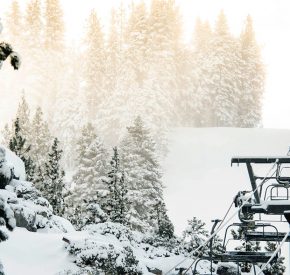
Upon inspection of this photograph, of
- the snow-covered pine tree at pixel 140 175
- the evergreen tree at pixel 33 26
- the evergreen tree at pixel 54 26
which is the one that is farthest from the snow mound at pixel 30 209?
the evergreen tree at pixel 54 26

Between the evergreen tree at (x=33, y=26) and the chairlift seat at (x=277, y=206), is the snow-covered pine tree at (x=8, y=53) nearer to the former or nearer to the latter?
the chairlift seat at (x=277, y=206)

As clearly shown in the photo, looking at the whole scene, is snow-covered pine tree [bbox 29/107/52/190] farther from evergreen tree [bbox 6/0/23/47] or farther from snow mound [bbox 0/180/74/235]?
evergreen tree [bbox 6/0/23/47]

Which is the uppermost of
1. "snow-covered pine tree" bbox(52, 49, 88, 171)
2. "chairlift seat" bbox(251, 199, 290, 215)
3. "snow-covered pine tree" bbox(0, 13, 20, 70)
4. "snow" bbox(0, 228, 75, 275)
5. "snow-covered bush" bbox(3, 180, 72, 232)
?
"snow-covered pine tree" bbox(52, 49, 88, 171)

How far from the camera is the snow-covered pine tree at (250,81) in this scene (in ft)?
203

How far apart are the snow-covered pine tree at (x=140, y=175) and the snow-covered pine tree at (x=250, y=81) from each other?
25672 mm

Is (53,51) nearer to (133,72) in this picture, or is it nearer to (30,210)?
(133,72)

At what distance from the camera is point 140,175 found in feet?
119

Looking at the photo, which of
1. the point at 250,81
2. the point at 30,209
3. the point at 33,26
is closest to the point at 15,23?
the point at 33,26

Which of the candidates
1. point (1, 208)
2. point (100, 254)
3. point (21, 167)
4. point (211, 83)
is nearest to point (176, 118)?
point (211, 83)

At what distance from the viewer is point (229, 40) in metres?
62.9

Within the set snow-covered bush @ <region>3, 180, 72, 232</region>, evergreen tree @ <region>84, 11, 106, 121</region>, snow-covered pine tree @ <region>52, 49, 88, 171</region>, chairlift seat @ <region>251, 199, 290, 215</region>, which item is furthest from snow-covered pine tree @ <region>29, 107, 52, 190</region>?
chairlift seat @ <region>251, 199, 290, 215</region>

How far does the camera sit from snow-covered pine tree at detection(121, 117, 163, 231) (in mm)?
34031

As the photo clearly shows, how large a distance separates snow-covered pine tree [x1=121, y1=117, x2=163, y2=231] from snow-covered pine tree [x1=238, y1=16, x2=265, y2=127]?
84.2 feet

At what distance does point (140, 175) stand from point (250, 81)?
30054 mm
